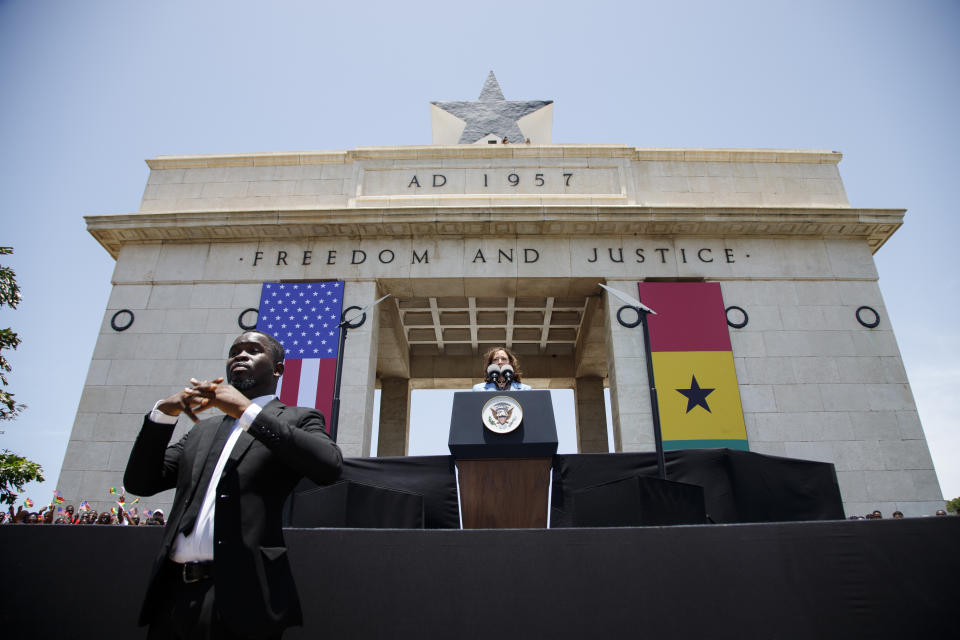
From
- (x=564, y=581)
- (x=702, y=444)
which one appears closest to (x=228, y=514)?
(x=564, y=581)

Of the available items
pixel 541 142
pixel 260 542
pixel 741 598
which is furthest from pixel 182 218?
pixel 741 598

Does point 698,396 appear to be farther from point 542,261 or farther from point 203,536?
point 203,536

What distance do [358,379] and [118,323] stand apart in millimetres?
6833

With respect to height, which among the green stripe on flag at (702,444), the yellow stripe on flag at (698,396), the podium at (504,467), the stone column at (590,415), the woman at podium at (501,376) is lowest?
the podium at (504,467)

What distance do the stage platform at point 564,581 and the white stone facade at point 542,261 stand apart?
10.4 metres

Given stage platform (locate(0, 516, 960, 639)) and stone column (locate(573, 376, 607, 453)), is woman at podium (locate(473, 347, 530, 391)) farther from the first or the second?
stone column (locate(573, 376, 607, 453))

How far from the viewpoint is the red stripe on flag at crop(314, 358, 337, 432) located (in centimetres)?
1295

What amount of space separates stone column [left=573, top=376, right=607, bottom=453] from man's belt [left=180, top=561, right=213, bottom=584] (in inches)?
736

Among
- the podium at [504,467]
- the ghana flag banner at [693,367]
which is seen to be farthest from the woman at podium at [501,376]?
the ghana flag banner at [693,367]

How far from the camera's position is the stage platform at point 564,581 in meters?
2.45

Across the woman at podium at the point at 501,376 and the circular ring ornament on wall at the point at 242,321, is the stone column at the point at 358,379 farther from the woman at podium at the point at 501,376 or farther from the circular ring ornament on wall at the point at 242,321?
the woman at podium at the point at 501,376

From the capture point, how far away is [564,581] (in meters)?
2.51

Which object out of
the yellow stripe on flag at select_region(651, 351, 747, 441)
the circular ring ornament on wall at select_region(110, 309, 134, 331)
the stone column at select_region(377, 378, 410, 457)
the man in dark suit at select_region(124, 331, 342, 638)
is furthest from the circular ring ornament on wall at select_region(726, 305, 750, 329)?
the circular ring ornament on wall at select_region(110, 309, 134, 331)

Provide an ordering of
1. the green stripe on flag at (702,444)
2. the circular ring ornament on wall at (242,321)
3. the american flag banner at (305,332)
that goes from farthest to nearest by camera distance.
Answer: the circular ring ornament on wall at (242,321)
the american flag banner at (305,332)
the green stripe on flag at (702,444)
